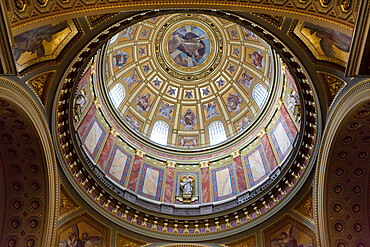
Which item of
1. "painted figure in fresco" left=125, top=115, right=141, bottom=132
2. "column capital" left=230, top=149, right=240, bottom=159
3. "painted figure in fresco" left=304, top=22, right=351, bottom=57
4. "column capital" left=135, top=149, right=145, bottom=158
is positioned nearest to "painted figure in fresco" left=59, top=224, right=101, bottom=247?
"column capital" left=135, top=149, right=145, bottom=158

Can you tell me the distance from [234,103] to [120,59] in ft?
32.8

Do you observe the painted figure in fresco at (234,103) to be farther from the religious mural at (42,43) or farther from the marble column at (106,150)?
the religious mural at (42,43)

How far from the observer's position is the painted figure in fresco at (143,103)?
28.5 meters

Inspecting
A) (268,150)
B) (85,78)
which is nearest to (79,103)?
(85,78)

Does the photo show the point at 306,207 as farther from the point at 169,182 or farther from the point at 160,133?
the point at 160,133

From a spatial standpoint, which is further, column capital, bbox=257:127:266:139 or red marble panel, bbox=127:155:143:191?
column capital, bbox=257:127:266:139

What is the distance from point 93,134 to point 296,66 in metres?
12.9

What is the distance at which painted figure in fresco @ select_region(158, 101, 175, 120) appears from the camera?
29.7 meters

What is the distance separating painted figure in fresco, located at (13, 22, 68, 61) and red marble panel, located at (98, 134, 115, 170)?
996 cm

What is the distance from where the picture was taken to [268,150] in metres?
22.2

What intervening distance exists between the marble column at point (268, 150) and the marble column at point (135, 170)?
27.7 feet

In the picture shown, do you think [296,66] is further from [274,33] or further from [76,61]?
[76,61]

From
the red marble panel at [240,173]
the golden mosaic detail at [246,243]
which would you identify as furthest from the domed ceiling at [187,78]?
the golden mosaic detail at [246,243]

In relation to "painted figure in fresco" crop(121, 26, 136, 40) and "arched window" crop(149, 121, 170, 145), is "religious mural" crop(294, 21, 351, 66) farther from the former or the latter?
"painted figure in fresco" crop(121, 26, 136, 40)
